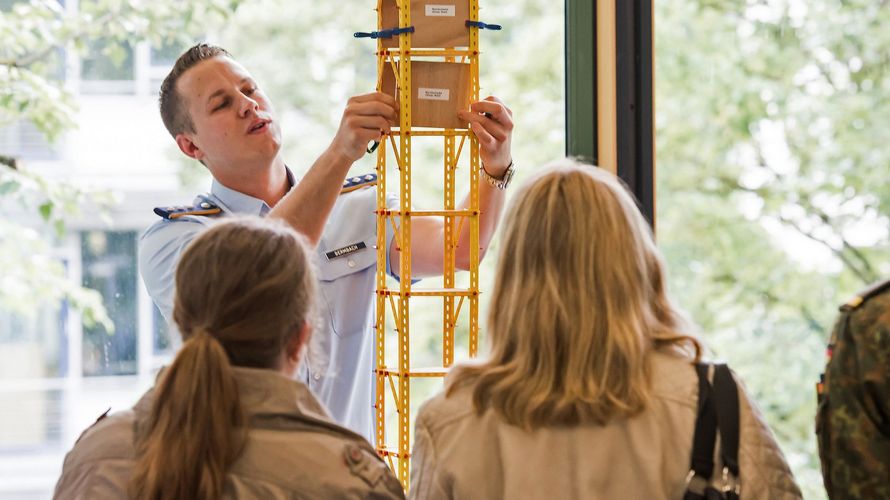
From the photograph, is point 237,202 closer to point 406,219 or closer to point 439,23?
point 406,219

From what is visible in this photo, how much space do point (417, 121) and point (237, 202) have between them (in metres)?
0.56

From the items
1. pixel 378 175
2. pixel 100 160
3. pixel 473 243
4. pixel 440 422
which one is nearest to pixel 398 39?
pixel 378 175

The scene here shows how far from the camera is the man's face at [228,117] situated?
2.67m

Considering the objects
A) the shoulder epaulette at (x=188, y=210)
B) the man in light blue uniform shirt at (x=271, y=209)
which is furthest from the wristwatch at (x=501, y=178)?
the shoulder epaulette at (x=188, y=210)

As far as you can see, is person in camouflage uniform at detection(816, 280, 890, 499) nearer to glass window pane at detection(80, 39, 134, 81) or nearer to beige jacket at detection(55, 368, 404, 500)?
beige jacket at detection(55, 368, 404, 500)

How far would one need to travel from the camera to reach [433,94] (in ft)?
8.25

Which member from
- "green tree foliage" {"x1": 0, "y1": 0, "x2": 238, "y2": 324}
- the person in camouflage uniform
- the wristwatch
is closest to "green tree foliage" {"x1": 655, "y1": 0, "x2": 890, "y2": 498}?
the wristwatch

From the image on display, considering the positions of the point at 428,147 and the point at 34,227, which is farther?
the point at 428,147

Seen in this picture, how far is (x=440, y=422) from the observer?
1762mm

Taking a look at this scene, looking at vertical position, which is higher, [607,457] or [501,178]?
[501,178]

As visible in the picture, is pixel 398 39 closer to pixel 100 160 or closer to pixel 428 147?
pixel 100 160

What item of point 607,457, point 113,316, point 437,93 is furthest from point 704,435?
point 113,316

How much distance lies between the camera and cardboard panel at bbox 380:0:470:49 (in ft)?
8.22

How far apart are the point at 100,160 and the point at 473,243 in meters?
1.51
